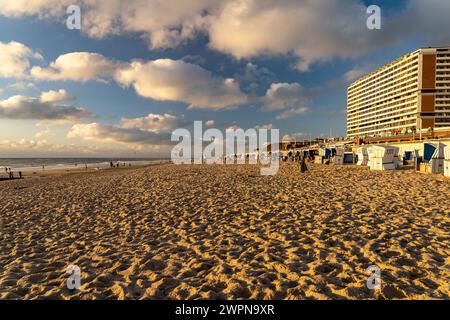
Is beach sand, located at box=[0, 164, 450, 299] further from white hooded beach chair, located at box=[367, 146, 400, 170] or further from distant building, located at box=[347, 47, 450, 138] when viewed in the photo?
distant building, located at box=[347, 47, 450, 138]

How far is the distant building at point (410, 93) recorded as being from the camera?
76.6 m

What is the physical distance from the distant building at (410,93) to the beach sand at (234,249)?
72689 mm

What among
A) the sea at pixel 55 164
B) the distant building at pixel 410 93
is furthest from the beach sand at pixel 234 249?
the distant building at pixel 410 93

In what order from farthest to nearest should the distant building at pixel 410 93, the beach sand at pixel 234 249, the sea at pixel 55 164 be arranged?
1. the distant building at pixel 410 93
2. the sea at pixel 55 164
3. the beach sand at pixel 234 249

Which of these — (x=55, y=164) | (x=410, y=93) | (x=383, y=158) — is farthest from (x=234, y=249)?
(x=410, y=93)

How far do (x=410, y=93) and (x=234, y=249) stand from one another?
102592 mm

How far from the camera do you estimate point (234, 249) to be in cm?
426

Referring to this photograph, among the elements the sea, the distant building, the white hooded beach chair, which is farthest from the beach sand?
the distant building

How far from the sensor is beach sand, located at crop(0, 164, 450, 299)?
3.07m

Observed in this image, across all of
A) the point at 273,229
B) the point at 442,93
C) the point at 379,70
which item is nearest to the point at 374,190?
the point at 273,229

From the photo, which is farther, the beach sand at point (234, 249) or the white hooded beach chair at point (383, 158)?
the white hooded beach chair at point (383, 158)

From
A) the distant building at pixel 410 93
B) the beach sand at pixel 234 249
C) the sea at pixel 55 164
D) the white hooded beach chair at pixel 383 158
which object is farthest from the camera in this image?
the distant building at pixel 410 93

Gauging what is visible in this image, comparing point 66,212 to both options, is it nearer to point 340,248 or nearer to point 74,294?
point 74,294

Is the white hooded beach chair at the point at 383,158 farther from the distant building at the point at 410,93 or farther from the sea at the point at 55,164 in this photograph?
the distant building at the point at 410,93
